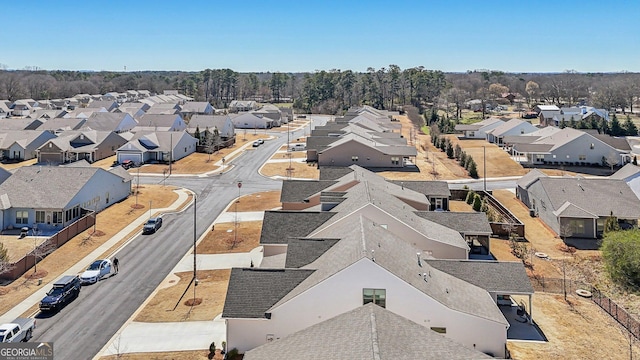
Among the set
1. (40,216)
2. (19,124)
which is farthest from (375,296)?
(19,124)

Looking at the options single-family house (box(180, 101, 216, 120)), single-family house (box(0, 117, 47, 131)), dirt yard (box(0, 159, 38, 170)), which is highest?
single-family house (box(180, 101, 216, 120))

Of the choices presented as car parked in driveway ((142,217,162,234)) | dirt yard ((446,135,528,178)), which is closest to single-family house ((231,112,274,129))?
dirt yard ((446,135,528,178))

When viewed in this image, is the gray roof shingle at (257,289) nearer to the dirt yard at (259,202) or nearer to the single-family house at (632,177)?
the dirt yard at (259,202)

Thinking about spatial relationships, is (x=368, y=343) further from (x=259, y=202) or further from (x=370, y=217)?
(x=259, y=202)

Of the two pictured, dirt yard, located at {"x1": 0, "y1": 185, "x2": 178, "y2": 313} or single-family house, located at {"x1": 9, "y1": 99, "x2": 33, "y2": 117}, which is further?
single-family house, located at {"x1": 9, "y1": 99, "x2": 33, "y2": 117}

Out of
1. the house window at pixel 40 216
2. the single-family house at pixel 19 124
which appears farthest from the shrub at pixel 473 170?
the single-family house at pixel 19 124

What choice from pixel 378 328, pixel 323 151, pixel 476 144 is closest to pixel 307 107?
pixel 476 144

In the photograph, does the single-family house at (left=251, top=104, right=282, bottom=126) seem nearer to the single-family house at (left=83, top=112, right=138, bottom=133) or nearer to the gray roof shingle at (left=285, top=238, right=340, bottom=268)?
the single-family house at (left=83, top=112, right=138, bottom=133)
